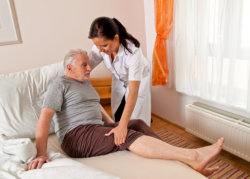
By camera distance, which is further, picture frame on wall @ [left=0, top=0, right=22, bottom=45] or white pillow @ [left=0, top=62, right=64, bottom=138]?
picture frame on wall @ [left=0, top=0, right=22, bottom=45]

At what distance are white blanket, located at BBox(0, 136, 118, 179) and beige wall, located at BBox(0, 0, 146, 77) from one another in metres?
0.96

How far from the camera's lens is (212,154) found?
1249mm

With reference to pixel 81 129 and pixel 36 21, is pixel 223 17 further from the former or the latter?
pixel 36 21

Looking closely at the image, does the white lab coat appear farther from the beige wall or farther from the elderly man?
the beige wall

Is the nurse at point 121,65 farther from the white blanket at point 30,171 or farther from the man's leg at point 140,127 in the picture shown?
the white blanket at point 30,171

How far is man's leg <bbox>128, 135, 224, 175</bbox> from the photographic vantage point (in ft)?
3.98

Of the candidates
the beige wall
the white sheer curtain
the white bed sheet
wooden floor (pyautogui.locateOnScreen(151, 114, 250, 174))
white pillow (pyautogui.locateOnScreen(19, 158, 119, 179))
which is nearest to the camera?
white pillow (pyautogui.locateOnScreen(19, 158, 119, 179))

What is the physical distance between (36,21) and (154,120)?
1.85 m

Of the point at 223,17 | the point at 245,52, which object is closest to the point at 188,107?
the point at 245,52

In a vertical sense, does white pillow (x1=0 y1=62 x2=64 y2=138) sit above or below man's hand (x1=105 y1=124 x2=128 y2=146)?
above

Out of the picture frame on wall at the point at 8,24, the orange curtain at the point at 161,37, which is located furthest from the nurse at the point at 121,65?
the picture frame on wall at the point at 8,24

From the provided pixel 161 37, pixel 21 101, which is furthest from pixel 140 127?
pixel 161 37

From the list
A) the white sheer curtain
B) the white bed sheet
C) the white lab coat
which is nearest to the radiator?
the white sheer curtain

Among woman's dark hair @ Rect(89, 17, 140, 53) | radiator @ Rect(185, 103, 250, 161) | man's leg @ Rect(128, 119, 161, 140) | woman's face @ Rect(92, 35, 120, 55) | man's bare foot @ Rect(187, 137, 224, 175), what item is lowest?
radiator @ Rect(185, 103, 250, 161)
